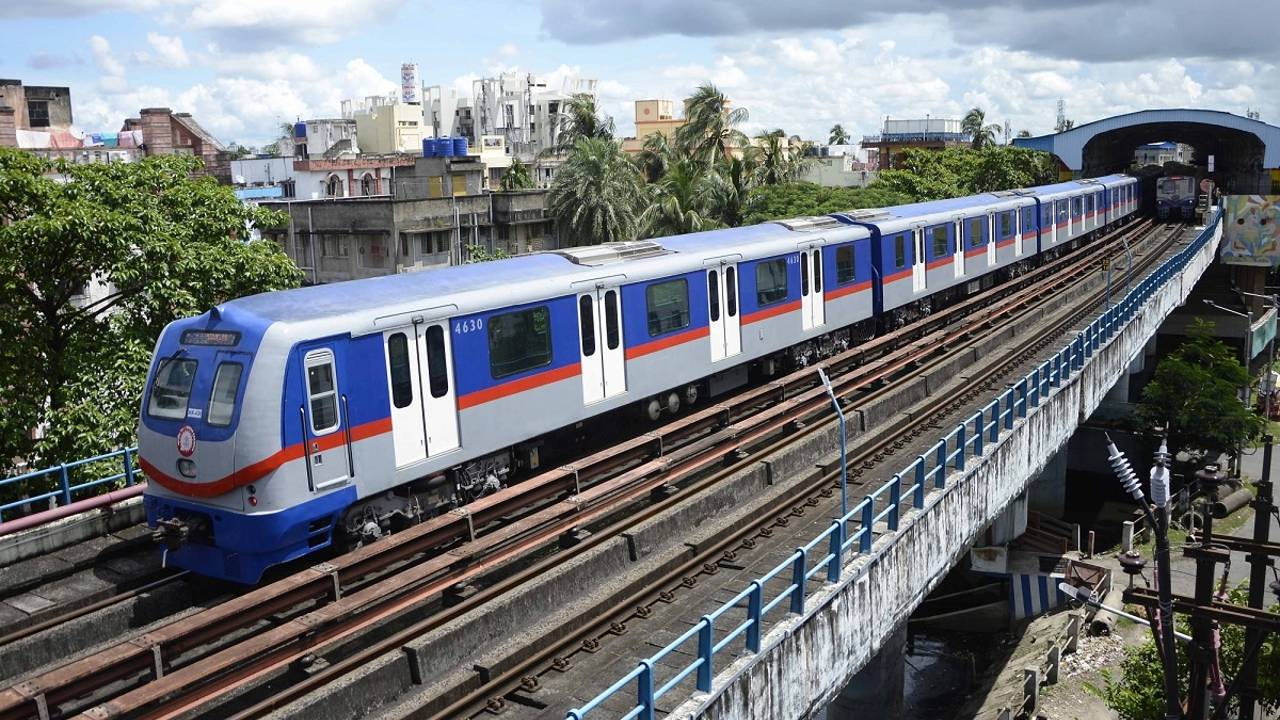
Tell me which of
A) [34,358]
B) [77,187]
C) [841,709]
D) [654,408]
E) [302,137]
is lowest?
[841,709]

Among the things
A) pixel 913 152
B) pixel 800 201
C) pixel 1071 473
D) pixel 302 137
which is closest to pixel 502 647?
pixel 1071 473

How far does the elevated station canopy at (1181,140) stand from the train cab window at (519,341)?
56235mm

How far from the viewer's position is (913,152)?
182 feet

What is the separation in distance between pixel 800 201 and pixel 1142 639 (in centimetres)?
2208

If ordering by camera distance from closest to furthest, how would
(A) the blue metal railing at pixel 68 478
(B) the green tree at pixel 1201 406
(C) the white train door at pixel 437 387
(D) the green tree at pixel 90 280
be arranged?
1. (C) the white train door at pixel 437 387
2. (A) the blue metal railing at pixel 68 478
3. (D) the green tree at pixel 90 280
4. (B) the green tree at pixel 1201 406

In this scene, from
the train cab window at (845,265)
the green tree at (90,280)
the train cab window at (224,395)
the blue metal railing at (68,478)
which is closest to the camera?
the train cab window at (224,395)

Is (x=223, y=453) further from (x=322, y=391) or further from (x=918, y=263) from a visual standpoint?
(x=918, y=263)

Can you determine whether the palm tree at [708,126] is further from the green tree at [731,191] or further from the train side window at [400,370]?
the train side window at [400,370]

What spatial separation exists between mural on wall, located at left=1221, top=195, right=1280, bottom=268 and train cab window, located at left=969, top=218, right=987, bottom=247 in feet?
101

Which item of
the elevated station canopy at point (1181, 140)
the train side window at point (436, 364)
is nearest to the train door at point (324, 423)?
the train side window at point (436, 364)

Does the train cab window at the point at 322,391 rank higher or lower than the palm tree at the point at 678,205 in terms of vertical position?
lower

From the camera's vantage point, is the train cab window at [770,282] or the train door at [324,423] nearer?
the train door at [324,423]

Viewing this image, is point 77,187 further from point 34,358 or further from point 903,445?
point 903,445

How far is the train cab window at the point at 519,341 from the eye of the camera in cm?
1239
